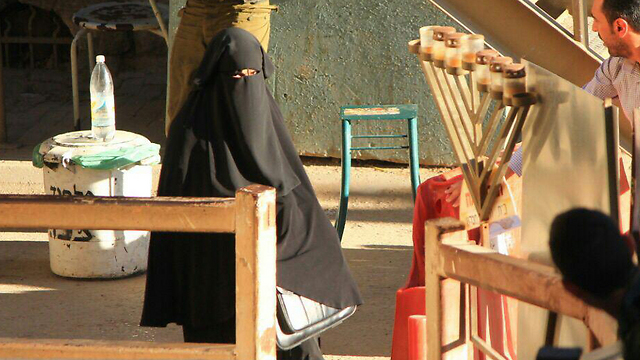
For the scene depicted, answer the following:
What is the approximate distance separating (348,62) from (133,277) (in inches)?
90.5

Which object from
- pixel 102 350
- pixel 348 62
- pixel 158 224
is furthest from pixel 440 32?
pixel 348 62

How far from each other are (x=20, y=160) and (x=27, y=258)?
1797mm

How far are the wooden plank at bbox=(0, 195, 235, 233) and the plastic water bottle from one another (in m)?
2.89

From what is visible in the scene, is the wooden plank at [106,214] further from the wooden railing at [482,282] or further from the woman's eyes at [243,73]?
the woman's eyes at [243,73]

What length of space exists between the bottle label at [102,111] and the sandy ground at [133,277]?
83 cm

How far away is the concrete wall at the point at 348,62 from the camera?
21.7 feet

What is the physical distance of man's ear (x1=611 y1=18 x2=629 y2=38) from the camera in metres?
2.99

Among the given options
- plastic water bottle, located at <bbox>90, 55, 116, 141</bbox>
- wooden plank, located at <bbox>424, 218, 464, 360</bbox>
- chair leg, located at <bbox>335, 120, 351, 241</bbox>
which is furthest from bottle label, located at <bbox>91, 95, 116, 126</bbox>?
wooden plank, located at <bbox>424, 218, 464, 360</bbox>

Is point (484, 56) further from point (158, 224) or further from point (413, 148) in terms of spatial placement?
point (413, 148)

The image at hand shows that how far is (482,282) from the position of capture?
1.88 meters

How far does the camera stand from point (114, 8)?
24.7ft

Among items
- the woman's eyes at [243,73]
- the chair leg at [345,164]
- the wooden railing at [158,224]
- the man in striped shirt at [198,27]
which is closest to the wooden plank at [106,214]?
the wooden railing at [158,224]

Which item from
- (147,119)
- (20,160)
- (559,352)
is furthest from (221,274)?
(147,119)

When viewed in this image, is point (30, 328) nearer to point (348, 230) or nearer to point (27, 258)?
point (27, 258)
